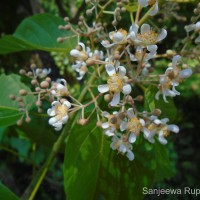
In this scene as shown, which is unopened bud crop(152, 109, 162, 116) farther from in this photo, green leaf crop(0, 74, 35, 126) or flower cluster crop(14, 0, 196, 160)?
green leaf crop(0, 74, 35, 126)

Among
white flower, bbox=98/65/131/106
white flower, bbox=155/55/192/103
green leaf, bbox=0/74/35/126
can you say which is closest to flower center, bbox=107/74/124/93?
white flower, bbox=98/65/131/106

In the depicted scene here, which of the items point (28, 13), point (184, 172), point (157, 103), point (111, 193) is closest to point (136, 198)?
point (111, 193)

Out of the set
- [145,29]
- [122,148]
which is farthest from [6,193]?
[145,29]

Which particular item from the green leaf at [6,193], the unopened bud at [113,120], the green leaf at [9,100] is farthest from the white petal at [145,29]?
the green leaf at [6,193]

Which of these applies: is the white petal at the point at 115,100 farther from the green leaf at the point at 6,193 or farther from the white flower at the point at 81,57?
the green leaf at the point at 6,193

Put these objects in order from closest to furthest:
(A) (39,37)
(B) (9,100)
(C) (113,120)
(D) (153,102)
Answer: (C) (113,120) → (D) (153,102) → (B) (9,100) → (A) (39,37)

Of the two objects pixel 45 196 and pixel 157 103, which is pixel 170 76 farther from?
pixel 45 196

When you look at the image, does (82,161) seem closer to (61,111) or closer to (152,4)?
(61,111)
